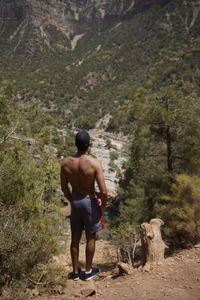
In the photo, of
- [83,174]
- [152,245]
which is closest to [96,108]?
[152,245]

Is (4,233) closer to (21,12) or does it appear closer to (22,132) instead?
(22,132)

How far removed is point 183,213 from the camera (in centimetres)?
709

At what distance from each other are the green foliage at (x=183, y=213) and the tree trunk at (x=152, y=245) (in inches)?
77.3

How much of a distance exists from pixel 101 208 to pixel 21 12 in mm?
156662

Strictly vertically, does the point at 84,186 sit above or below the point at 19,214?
above

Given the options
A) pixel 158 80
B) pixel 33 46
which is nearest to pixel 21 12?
pixel 33 46

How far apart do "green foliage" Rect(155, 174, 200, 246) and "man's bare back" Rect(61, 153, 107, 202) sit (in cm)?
379

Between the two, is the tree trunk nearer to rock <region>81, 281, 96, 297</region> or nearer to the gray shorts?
rock <region>81, 281, 96, 297</region>

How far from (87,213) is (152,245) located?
175cm

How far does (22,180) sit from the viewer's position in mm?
4941

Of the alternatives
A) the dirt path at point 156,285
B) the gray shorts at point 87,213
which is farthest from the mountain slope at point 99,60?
the gray shorts at point 87,213

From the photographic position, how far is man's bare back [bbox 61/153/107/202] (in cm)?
391

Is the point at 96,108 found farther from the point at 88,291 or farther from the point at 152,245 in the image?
the point at 88,291

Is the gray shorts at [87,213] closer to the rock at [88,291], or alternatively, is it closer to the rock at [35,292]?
the rock at [88,291]
